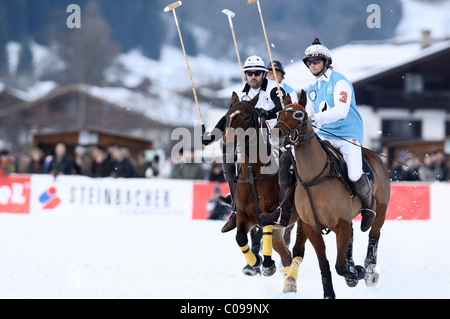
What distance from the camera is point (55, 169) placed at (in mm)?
16297

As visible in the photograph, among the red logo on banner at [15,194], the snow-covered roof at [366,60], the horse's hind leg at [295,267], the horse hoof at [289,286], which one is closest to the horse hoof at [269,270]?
the horse's hind leg at [295,267]

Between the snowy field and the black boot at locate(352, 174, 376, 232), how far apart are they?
81 cm

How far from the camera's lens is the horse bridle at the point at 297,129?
590 cm

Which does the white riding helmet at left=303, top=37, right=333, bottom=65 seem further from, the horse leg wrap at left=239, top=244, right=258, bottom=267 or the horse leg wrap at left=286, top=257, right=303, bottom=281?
the horse leg wrap at left=239, top=244, right=258, bottom=267

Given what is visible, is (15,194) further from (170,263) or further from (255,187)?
(255,187)

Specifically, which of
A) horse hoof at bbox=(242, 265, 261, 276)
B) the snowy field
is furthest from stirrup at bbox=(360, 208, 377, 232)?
horse hoof at bbox=(242, 265, 261, 276)

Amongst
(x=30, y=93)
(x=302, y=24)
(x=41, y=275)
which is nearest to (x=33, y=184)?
(x=41, y=275)

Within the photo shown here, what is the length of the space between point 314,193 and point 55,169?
1136 centimetres

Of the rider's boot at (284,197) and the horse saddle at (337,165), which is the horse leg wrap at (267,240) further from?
the horse saddle at (337,165)

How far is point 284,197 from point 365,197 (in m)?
0.88

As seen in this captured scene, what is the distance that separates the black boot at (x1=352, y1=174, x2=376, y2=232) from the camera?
6531 mm

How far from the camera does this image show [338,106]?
6508 mm

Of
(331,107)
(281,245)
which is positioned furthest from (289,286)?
(331,107)
